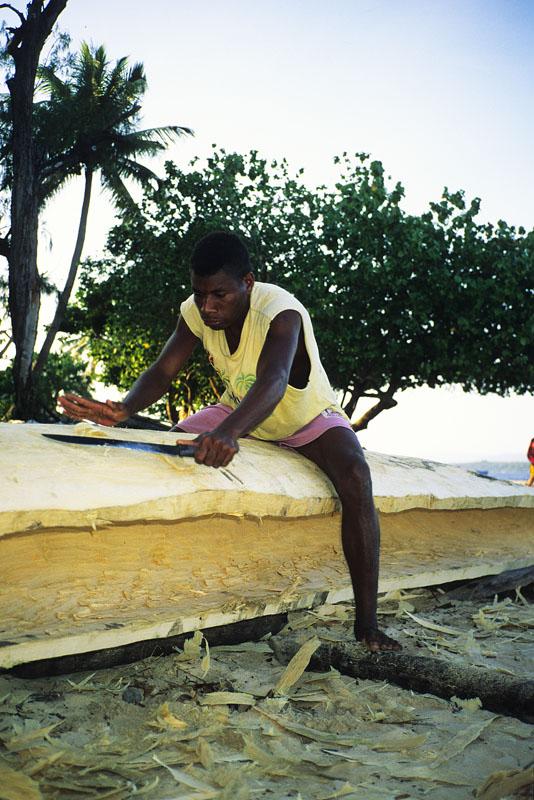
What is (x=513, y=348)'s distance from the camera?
15.2 m

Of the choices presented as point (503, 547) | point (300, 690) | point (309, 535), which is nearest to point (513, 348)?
point (503, 547)

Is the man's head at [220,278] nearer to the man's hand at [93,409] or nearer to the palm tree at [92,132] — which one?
the man's hand at [93,409]

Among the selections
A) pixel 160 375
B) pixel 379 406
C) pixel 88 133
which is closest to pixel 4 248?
pixel 88 133

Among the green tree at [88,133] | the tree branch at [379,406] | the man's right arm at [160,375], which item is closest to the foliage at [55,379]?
the green tree at [88,133]

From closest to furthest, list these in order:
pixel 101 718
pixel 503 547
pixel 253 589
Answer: pixel 101 718 < pixel 253 589 < pixel 503 547

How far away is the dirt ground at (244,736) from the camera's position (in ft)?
5.57

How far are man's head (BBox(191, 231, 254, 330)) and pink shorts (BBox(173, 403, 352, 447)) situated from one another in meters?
0.58

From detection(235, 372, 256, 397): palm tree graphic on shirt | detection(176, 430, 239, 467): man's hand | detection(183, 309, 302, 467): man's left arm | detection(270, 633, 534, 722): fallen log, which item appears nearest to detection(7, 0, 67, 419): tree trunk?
detection(235, 372, 256, 397): palm tree graphic on shirt

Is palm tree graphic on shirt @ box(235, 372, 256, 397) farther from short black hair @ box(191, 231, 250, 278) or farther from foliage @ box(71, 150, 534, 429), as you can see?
foliage @ box(71, 150, 534, 429)

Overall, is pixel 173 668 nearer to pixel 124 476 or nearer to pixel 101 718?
pixel 101 718

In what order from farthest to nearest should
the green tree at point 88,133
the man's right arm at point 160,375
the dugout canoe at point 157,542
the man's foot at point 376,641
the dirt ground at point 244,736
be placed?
the green tree at point 88,133 < the man's right arm at point 160,375 < the man's foot at point 376,641 < the dugout canoe at point 157,542 < the dirt ground at point 244,736

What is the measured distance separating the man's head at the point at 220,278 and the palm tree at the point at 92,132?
15998 millimetres

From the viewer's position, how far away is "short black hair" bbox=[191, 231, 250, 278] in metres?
2.96

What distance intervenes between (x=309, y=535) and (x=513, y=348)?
12.9m
